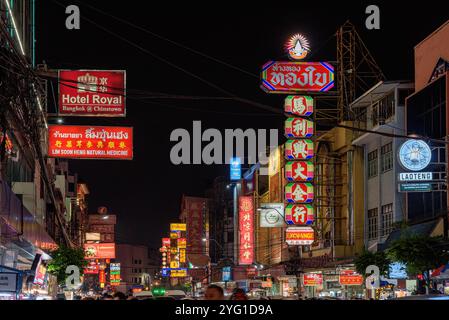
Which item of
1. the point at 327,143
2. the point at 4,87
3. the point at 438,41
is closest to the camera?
the point at 4,87

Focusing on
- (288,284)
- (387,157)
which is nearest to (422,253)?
(387,157)

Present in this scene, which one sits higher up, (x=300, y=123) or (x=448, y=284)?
(x=300, y=123)

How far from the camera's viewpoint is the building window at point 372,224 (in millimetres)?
52469

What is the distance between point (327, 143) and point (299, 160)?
251 inches

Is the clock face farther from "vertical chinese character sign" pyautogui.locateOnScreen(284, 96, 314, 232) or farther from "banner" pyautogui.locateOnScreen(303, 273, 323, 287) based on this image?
"banner" pyautogui.locateOnScreen(303, 273, 323, 287)

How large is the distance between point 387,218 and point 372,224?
3.29 m

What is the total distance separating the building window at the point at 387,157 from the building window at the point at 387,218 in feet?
7.54

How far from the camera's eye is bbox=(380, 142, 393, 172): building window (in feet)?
161

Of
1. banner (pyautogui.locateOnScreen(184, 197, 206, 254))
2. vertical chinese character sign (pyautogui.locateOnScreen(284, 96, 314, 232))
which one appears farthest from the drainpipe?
banner (pyautogui.locateOnScreen(184, 197, 206, 254))

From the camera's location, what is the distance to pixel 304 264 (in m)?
60.2

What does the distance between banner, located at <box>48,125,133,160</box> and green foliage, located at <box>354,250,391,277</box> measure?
643 inches
